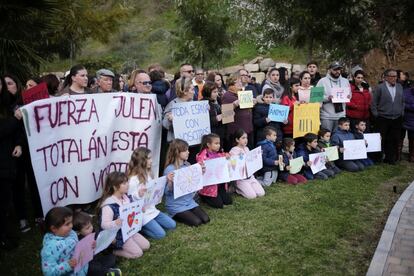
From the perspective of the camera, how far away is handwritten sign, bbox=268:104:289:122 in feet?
25.2

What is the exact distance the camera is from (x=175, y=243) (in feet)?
16.0

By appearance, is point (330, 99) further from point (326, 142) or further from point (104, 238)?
point (104, 238)

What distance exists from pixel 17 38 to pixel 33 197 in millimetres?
2205

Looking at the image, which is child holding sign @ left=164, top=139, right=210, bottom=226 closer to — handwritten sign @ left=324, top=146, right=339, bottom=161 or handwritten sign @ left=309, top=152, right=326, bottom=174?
handwritten sign @ left=309, top=152, right=326, bottom=174

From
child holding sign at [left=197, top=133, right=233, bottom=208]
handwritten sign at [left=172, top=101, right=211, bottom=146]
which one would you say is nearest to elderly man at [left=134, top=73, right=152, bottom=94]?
handwritten sign at [left=172, top=101, right=211, bottom=146]

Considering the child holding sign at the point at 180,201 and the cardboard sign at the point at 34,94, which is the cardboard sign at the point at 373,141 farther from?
the cardboard sign at the point at 34,94

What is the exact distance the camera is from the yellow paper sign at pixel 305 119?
8.08m

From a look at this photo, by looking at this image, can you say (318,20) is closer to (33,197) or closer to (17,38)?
(17,38)

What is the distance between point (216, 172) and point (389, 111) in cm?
475

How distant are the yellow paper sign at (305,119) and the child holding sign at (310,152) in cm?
19

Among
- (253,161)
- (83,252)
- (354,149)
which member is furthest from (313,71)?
(83,252)

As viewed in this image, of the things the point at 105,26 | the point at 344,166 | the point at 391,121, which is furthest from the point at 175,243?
the point at 105,26

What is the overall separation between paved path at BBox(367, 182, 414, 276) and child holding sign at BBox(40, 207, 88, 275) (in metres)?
2.79

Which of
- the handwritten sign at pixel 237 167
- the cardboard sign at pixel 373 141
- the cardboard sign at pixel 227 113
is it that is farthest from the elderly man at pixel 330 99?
the handwritten sign at pixel 237 167
